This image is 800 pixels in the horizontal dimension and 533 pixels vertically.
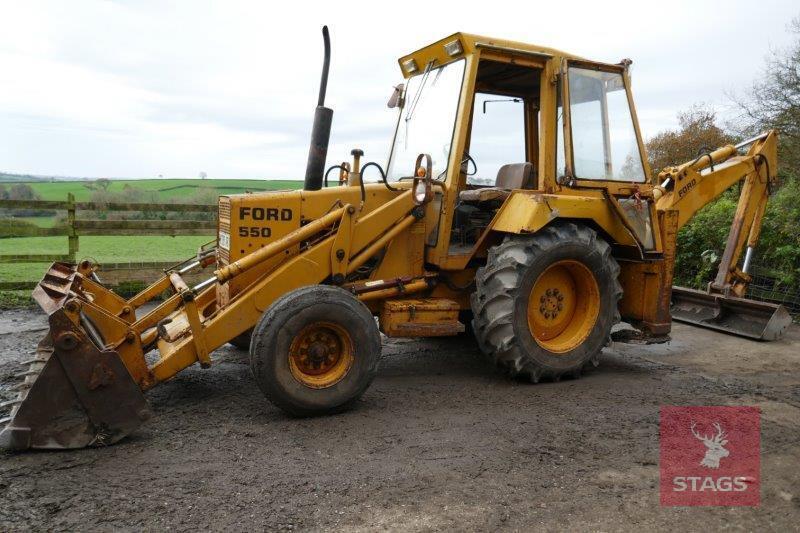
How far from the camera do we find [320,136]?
4875 millimetres

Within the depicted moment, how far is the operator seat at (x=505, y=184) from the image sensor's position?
19.0 feet

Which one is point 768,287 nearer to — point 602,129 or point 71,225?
point 602,129

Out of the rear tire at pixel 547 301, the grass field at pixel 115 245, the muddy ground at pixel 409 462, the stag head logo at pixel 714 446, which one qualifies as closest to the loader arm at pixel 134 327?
the muddy ground at pixel 409 462

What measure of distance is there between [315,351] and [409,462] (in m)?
1.11

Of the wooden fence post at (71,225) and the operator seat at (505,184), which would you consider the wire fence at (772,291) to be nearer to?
the operator seat at (505,184)

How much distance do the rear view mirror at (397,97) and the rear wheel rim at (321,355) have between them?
269 cm

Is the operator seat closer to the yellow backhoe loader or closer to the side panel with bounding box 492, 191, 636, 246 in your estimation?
the yellow backhoe loader

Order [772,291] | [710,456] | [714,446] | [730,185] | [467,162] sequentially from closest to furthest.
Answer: [710,456], [714,446], [467,162], [730,185], [772,291]

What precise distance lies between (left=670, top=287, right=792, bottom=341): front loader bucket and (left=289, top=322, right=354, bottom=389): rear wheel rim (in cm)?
493

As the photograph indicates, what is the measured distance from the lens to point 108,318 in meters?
4.25

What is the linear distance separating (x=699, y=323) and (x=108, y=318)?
6387mm

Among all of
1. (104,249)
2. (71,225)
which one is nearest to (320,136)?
(71,225)

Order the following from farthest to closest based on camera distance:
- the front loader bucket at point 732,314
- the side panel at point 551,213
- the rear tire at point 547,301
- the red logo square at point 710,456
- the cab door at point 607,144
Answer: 1. the front loader bucket at point 732,314
2. the cab door at point 607,144
3. the side panel at point 551,213
4. the rear tire at point 547,301
5. the red logo square at point 710,456

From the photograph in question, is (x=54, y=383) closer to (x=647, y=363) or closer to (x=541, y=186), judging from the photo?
(x=541, y=186)
